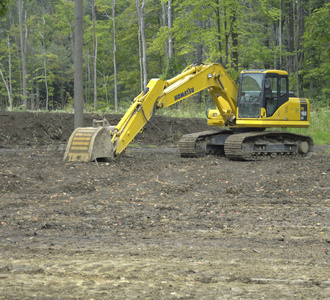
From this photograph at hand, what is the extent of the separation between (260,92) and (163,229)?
31.9ft

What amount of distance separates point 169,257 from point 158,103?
30.1 feet

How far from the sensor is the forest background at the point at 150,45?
25.7 meters

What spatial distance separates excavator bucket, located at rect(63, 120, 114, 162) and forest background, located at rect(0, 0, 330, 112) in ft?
39.0

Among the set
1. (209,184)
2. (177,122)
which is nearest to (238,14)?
(177,122)

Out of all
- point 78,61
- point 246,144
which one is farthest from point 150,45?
point 246,144

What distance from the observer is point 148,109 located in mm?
13977

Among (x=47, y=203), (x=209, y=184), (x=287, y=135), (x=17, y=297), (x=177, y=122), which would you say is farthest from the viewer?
(x=177, y=122)

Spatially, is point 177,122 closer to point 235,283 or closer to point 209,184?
point 209,184

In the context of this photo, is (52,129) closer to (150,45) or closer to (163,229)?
(163,229)

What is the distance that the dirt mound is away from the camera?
19812 millimetres

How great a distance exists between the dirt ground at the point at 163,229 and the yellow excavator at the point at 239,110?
1236 millimetres

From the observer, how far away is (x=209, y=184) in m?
11.2

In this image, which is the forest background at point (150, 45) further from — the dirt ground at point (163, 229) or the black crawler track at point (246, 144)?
the dirt ground at point (163, 229)

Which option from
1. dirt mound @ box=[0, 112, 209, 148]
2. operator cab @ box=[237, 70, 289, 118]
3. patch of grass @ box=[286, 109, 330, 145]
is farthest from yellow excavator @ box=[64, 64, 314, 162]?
dirt mound @ box=[0, 112, 209, 148]
